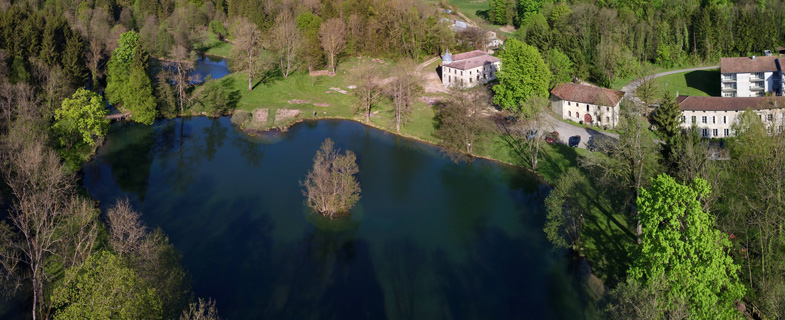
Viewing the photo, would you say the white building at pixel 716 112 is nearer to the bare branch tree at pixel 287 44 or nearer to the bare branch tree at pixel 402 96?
the bare branch tree at pixel 402 96

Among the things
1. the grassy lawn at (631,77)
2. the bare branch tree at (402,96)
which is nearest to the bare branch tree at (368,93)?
the bare branch tree at (402,96)

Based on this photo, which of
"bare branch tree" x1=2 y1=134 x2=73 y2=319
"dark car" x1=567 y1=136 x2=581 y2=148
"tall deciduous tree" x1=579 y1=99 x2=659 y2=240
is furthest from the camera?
"dark car" x1=567 y1=136 x2=581 y2=148

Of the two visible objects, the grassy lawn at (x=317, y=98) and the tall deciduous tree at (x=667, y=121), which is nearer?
the tall deciduous tree at (x=667, y=121)

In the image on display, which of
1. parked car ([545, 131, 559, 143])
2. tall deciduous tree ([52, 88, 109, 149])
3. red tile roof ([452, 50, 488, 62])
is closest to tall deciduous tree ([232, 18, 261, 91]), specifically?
tall deciduous tree ([52, 88, 109, 149])

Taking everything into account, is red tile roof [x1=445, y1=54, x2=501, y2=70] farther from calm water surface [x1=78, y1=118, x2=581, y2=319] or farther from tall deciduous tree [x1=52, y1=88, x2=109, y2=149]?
tall deciduous tree [x1=52, y1=88, x2=109, y2=149]

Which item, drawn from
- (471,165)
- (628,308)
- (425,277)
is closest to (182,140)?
(471,165)

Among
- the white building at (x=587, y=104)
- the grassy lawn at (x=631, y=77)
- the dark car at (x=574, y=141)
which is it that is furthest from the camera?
the grassy lawn at (x=631, y=77)

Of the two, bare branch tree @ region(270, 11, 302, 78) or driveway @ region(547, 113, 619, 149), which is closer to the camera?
driveway @ region(547, 113, 619, 149)
